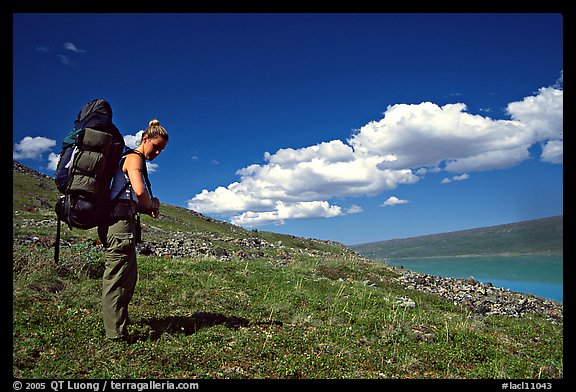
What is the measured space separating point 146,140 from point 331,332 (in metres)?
6.06

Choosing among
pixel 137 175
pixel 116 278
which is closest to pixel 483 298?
pixel 116 278

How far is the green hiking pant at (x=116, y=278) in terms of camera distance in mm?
6641

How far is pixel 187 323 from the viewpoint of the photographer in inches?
327

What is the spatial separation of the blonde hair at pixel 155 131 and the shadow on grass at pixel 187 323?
3.93 m

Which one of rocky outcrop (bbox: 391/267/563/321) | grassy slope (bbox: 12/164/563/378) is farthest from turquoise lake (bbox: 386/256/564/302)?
grassy slope (bbox: 12/164/563/378)

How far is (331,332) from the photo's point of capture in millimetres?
8750

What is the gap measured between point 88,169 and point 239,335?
445 centimetres

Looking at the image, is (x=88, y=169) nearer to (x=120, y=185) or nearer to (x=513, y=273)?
(x=120, y=185)

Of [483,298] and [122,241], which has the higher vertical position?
[122,241]

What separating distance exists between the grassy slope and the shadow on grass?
0.09 ft
